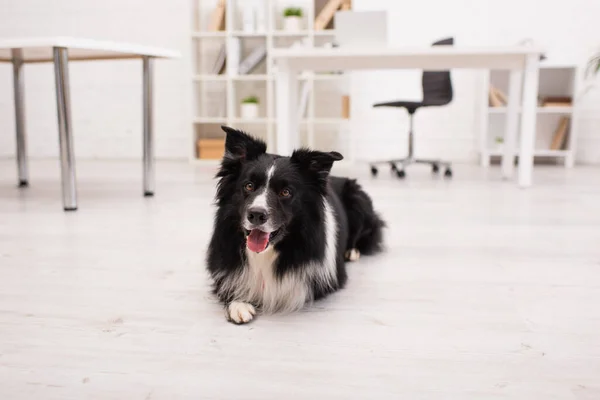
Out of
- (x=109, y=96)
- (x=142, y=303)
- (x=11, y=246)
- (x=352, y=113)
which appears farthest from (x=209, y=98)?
(x=142, y=303)

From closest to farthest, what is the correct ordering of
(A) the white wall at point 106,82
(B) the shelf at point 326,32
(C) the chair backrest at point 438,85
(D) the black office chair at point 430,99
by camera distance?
(D) the black office chair at point 430,99 < (C) the chair backrest at point 438,85 < (B) the shelf at point 326,32 < (A) the white wall at point 106,82

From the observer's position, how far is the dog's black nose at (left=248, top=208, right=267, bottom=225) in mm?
1294

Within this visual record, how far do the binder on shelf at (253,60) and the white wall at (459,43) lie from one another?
113 cm

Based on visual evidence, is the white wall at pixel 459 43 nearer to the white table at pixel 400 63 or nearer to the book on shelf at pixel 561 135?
the book on shelf at pixel 561 135

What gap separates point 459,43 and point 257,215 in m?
5.09

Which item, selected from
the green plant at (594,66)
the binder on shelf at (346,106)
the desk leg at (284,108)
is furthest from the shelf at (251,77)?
the green plant at (594,66)

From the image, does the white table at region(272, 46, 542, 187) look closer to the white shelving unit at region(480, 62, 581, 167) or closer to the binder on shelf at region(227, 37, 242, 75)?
the white shelving unit at region(480, 62, 581, 167)

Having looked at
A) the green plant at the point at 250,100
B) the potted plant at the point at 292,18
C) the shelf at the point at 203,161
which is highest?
the potted plant at the point at 292,18

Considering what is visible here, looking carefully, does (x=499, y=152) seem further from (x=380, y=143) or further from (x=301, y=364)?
(x=301, y=364)

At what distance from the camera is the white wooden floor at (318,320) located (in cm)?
103

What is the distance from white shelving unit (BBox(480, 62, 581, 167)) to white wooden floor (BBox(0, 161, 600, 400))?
2928 millimetres

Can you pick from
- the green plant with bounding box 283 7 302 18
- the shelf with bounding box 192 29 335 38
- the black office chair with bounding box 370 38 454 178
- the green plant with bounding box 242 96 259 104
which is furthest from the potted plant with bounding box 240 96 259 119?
the black office chair with bounding box 370 38 454 178

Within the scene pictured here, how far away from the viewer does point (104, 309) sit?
1438 millimetres

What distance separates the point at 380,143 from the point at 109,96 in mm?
3285
